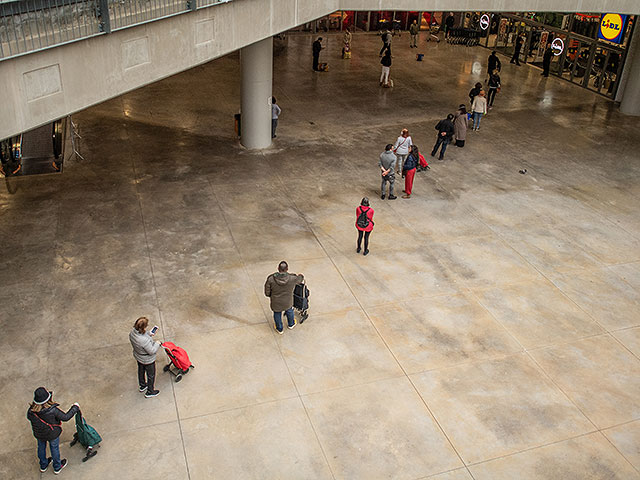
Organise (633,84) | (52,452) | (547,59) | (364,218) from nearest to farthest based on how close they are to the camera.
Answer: (52,452), (364,218), (633,84), (547,59)

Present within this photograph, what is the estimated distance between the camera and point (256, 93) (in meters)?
16.5

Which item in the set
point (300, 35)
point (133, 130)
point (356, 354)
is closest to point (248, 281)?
point (356, 354)

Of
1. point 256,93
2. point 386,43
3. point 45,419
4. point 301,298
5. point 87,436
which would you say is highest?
point 386,43

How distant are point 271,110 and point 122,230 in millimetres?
6178

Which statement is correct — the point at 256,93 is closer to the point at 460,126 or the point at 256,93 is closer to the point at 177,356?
the point at 460,126

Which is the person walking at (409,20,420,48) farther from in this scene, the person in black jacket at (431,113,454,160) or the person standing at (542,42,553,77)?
the person in black jacket at (431,113,454,160)

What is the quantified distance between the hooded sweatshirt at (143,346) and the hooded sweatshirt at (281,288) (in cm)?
201

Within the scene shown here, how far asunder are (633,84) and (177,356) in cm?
1932

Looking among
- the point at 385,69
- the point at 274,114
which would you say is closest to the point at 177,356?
the point at 274,114

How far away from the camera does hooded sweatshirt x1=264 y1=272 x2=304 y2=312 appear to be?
950cm

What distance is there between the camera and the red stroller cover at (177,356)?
8836 mm

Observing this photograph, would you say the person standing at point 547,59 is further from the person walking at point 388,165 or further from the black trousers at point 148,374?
the black trousers at point 148,374

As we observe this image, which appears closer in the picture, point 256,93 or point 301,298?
point 301,298

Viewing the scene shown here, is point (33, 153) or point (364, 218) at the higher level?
point (364, 218)
